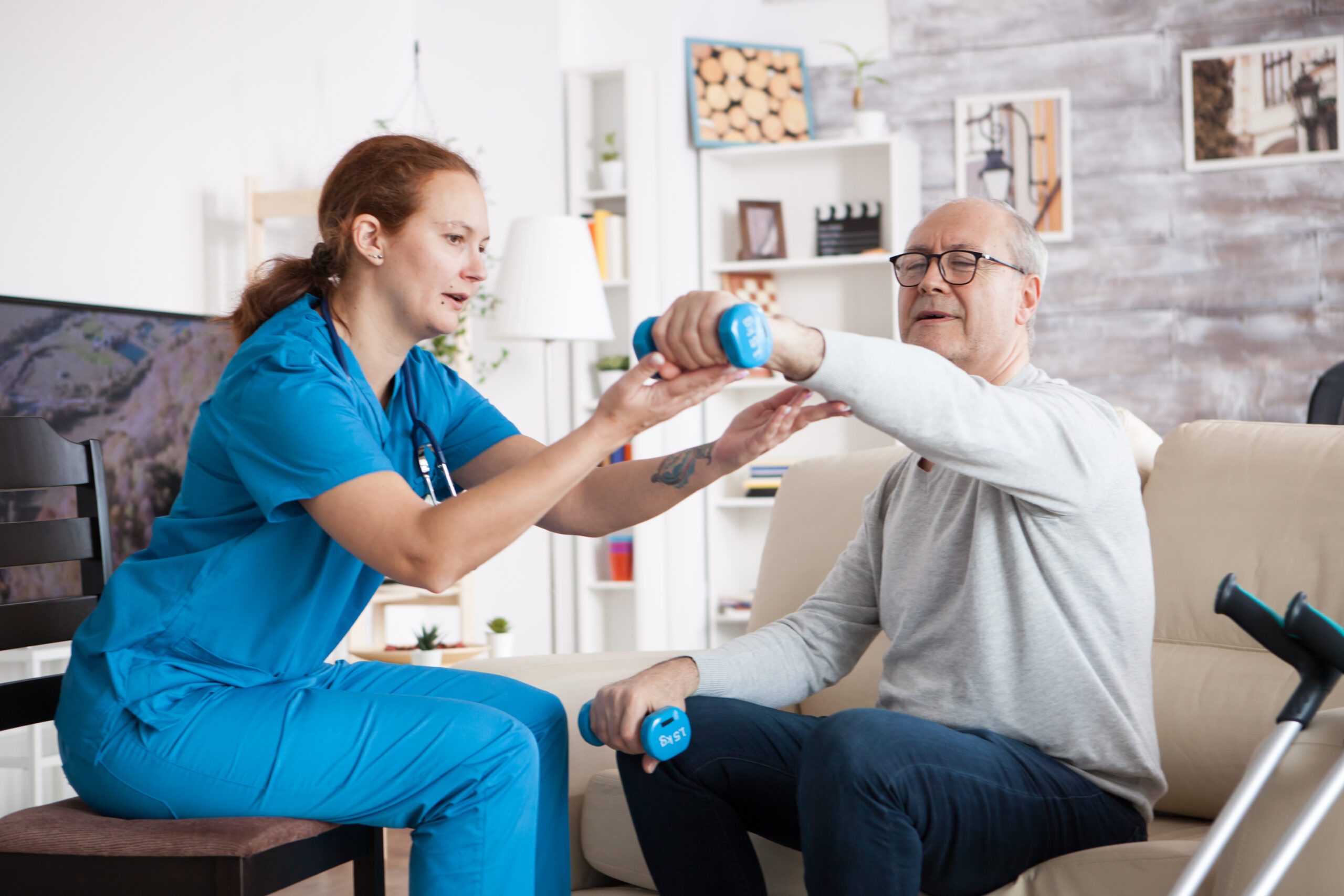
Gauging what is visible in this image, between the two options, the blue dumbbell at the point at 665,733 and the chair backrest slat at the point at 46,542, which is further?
the chair backrest slat at the point at 46,542

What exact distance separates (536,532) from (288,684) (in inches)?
114

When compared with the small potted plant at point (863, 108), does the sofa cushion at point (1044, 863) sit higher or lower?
lower

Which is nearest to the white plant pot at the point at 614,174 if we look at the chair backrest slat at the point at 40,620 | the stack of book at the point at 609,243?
the stack of book at the point at 609,243

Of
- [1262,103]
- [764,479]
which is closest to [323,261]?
[764,479]

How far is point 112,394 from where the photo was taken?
2.63 meters

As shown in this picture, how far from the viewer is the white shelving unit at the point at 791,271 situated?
4.46 m

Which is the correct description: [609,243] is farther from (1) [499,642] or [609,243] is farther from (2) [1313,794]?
(2) [1313,794]

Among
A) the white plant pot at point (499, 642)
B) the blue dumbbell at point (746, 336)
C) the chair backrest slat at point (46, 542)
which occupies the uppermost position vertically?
the blue dumbbell at point (746, 336)

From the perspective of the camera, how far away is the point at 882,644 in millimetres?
1948

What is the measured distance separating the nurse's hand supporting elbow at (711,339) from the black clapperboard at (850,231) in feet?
10.8

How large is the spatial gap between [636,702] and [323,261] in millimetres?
691

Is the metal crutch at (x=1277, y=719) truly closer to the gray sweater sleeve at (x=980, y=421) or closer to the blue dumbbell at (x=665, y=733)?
the gray sweater sleeve at (x=980, y=421)

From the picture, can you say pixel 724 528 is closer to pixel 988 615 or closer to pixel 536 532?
pixel 536 532

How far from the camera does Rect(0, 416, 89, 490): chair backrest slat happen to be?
1574 millimetres
